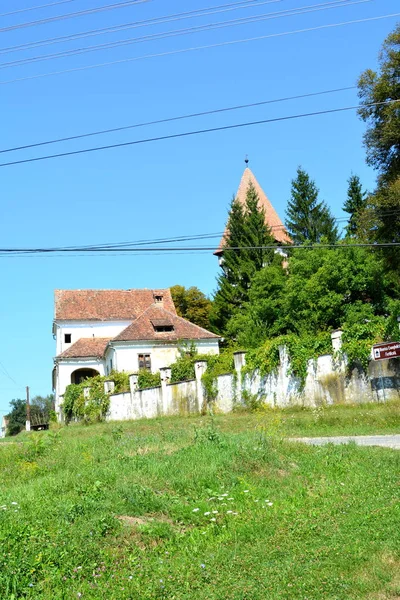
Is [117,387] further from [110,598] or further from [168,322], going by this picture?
[110,598]

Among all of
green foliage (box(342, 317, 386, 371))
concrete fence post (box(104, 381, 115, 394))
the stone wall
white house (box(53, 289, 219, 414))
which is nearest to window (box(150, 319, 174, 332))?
white house (box(53, 289, 219, 414))

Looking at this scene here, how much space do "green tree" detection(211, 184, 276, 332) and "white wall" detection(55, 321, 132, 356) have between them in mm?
10504

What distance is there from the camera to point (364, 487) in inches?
412

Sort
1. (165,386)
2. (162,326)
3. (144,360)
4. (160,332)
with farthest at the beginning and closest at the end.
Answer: (162,326) → (160,332) → (144,360) → (165,386)

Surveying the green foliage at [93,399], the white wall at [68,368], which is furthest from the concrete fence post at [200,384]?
the white wall at [68,368]

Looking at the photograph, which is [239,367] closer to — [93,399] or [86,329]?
[93,399]

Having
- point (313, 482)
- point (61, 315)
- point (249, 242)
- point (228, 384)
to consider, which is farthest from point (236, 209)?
point (313, 482)

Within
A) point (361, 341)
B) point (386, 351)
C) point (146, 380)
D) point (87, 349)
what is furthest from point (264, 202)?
point (386, 351)

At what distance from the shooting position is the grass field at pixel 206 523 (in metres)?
7.28

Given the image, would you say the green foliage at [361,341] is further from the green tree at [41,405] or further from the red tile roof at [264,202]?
the green tree at [41,405]

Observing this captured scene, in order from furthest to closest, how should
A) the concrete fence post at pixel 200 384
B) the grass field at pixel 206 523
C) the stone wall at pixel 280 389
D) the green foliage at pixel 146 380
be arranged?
the green foliage at pixel 146 380
the concrete fence post at pixel 200 384
the stone wall at pixel 280 389
the grass field at pixel 206 523

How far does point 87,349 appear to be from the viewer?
6209 centimetres

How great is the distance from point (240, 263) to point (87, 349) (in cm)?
1586

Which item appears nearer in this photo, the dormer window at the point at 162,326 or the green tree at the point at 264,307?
the green tree at the point at 264,307
